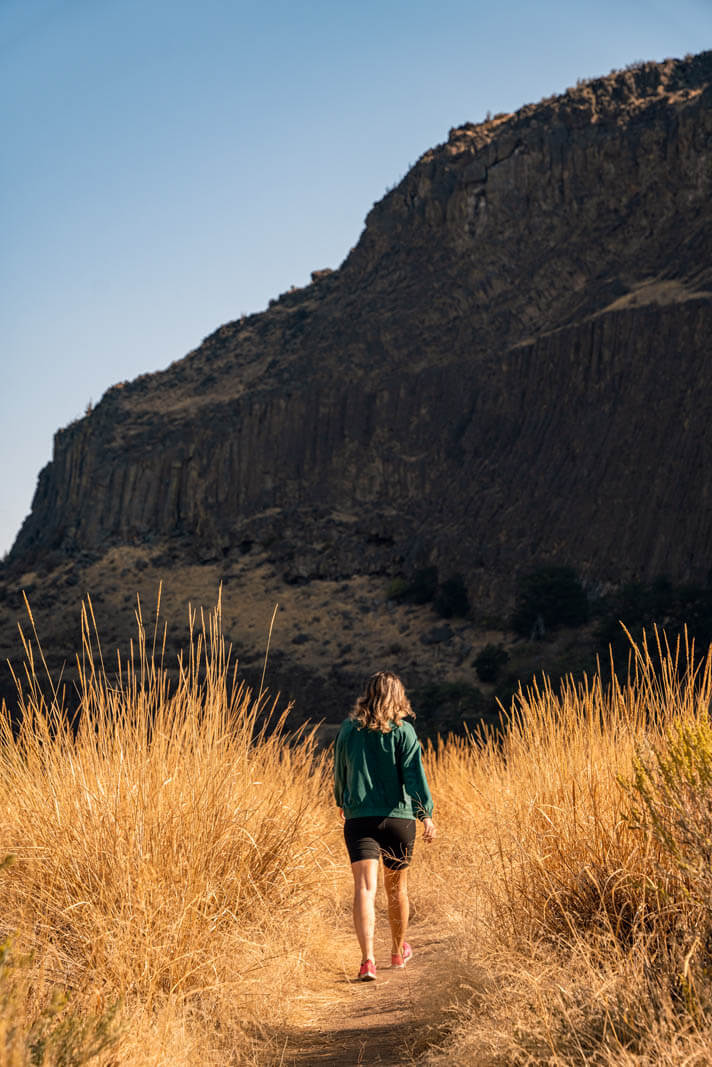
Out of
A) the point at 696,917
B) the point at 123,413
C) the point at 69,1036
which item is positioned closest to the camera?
the point at 69,1036

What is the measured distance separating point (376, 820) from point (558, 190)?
165 feet

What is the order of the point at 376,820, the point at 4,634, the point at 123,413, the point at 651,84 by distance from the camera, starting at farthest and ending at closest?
the point at 123,413 < the point at 651,84 < the point at 4,634 < the point at 376,820

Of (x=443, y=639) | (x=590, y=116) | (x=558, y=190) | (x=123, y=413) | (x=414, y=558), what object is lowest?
(x=443, y=639)

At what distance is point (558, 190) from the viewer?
50969mm

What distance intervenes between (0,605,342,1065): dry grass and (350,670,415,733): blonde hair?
27.8 inches

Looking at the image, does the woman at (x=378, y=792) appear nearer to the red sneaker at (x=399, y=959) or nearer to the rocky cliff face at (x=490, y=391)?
the red sneaker at (x=399, y=959)

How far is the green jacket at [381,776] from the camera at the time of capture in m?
4.97

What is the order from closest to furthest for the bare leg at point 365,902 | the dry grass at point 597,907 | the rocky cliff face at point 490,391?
1. the dry grass at point 597,907
2. the bare leg at point 365,902
3. the rocky cliff face at point 490,391

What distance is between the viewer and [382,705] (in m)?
5.04

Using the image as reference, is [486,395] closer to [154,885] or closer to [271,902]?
[271,902]

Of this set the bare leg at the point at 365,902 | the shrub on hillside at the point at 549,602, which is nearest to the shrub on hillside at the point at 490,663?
the shrub on hillside at the point at 549,602

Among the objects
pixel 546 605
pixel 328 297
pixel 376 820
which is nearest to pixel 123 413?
pixel 328 297

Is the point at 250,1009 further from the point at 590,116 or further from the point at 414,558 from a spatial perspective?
the point at 590,116

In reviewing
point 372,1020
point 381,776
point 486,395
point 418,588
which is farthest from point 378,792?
point 486,395
